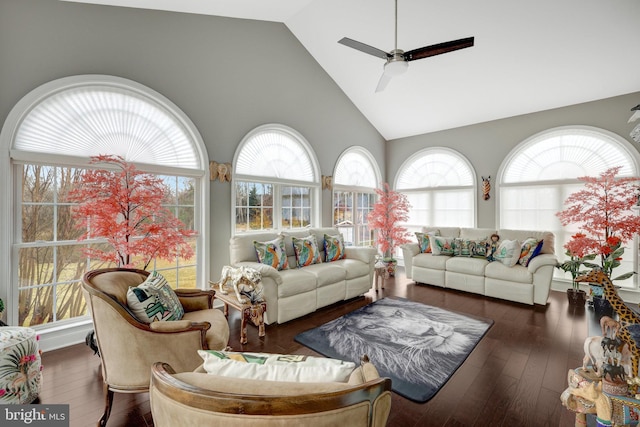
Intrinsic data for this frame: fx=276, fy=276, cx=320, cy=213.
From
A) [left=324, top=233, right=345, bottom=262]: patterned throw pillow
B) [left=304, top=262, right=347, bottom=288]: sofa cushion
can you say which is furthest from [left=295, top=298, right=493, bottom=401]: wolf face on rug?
[left=324, top=233, right=345, bottom=262]: patterned throw pillow

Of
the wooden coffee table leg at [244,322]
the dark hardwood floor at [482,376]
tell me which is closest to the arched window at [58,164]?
the dark hardwood floor at [482,376]

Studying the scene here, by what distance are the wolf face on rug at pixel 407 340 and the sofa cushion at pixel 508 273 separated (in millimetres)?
1060

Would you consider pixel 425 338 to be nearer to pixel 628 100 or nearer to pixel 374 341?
pixel 374 341

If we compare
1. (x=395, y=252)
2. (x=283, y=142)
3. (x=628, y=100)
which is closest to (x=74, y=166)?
(x=283, y=142)

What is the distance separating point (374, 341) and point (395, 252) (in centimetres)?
425

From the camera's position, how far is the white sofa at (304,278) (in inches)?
129

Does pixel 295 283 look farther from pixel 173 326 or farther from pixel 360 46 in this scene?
pixel 360 46

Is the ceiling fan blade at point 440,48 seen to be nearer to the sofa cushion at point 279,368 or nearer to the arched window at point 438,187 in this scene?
the sofa cushion at point 279,368

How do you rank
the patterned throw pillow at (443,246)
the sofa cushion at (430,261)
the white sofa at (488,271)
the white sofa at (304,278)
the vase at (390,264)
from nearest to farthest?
the white sofa at (304,278)
the white sofa at (488,271)
the sofa cushion at (430,261)
the patterned throw pillow at (443,246)
the vase at (390,264)

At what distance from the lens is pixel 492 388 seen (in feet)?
7.16

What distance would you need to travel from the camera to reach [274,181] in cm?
464

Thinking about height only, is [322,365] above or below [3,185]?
below

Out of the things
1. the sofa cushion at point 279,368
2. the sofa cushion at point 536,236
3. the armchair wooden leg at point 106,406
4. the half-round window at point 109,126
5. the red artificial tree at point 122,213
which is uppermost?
the half-round window at point 109,126

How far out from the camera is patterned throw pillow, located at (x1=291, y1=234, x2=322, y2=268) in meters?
4.00
